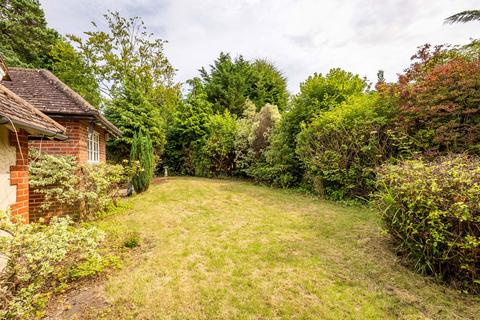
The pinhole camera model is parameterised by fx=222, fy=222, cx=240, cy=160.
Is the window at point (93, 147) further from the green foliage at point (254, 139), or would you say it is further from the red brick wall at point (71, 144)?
the green foliage at point (254, 139)

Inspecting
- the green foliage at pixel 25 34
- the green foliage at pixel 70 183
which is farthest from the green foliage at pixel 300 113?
the green foliage at pixel 25 34

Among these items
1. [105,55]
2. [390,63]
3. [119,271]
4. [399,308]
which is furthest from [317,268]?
[105,55]

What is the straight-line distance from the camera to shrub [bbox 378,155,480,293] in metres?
3.12

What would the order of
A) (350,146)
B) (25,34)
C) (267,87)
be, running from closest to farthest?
1. (350,146)
2. (25,34)
3. (267,87)

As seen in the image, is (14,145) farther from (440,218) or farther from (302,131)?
(302,131)

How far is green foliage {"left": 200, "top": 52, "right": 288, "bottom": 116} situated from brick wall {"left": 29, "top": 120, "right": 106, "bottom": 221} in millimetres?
17187

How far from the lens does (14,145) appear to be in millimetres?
3416

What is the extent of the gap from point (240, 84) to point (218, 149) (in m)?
10.6

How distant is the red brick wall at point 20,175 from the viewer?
132 inches

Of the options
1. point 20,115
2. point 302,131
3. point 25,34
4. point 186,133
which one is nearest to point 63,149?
point 20,115

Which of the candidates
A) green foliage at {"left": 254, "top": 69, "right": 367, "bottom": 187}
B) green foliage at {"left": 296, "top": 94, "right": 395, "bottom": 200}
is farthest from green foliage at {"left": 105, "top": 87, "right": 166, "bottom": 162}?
green foliage at {"left": 296, "top": 94, "right": 395, "bottom": 200}

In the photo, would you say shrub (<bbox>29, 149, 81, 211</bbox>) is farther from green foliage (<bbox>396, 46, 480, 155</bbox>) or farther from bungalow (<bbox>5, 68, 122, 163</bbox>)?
green foliage (<bbox>396, 46, 480, 155</bbox>)

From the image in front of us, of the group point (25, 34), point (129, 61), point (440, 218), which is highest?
point (25, 34)

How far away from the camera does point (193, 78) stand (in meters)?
25.8
